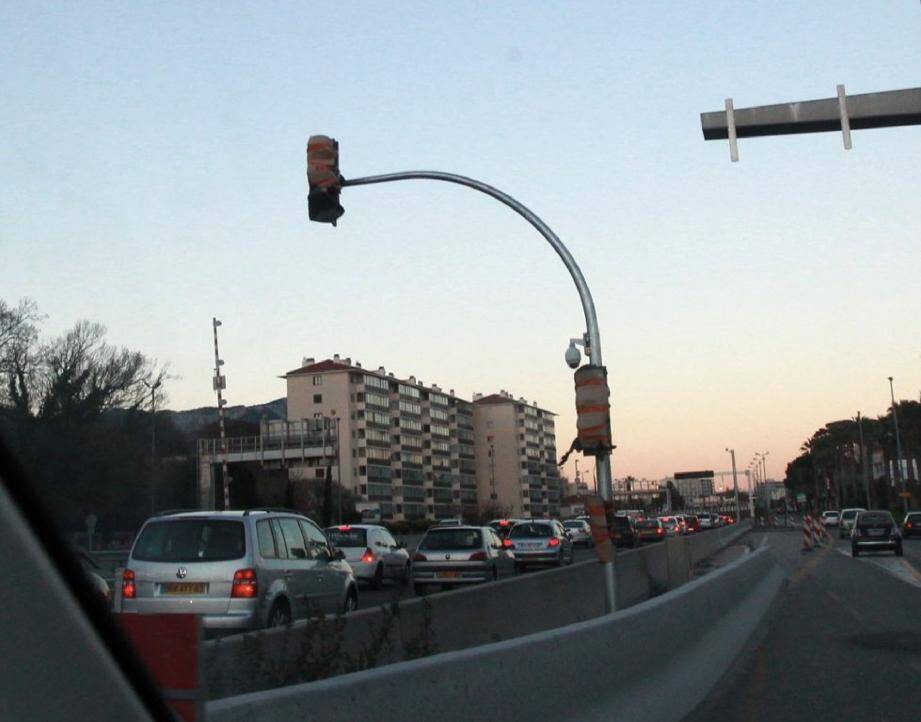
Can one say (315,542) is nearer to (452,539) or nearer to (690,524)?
(452,539)

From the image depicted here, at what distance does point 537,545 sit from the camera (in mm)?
36781

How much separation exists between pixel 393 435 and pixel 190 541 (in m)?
140

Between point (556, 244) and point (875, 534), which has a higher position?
point (556, 244)

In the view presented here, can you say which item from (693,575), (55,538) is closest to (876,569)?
(693,575)

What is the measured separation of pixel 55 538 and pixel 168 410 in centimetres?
2619

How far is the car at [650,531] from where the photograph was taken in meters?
60.5

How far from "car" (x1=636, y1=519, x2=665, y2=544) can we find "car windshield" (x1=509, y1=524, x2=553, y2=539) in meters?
23.9

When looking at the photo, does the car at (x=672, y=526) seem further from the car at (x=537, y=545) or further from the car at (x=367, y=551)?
the car at (x=367, y=551)

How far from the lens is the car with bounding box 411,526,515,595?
88.5ft

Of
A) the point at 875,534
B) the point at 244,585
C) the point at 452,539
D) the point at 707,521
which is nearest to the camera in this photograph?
the point at 244,585

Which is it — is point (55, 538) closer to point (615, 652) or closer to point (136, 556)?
point (615, 652)

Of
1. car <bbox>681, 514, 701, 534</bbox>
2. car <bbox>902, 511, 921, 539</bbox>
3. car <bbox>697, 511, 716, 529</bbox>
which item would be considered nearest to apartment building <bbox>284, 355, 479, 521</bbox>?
car <bbox>697, 511, 716, 529</bbox>

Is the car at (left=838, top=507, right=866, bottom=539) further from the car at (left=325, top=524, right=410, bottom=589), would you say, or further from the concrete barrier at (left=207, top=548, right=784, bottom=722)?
the concrete barrier at (left=207, top=548, right=784, bottom=722)

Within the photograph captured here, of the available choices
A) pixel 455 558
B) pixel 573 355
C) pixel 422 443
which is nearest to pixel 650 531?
pixel 455 558
